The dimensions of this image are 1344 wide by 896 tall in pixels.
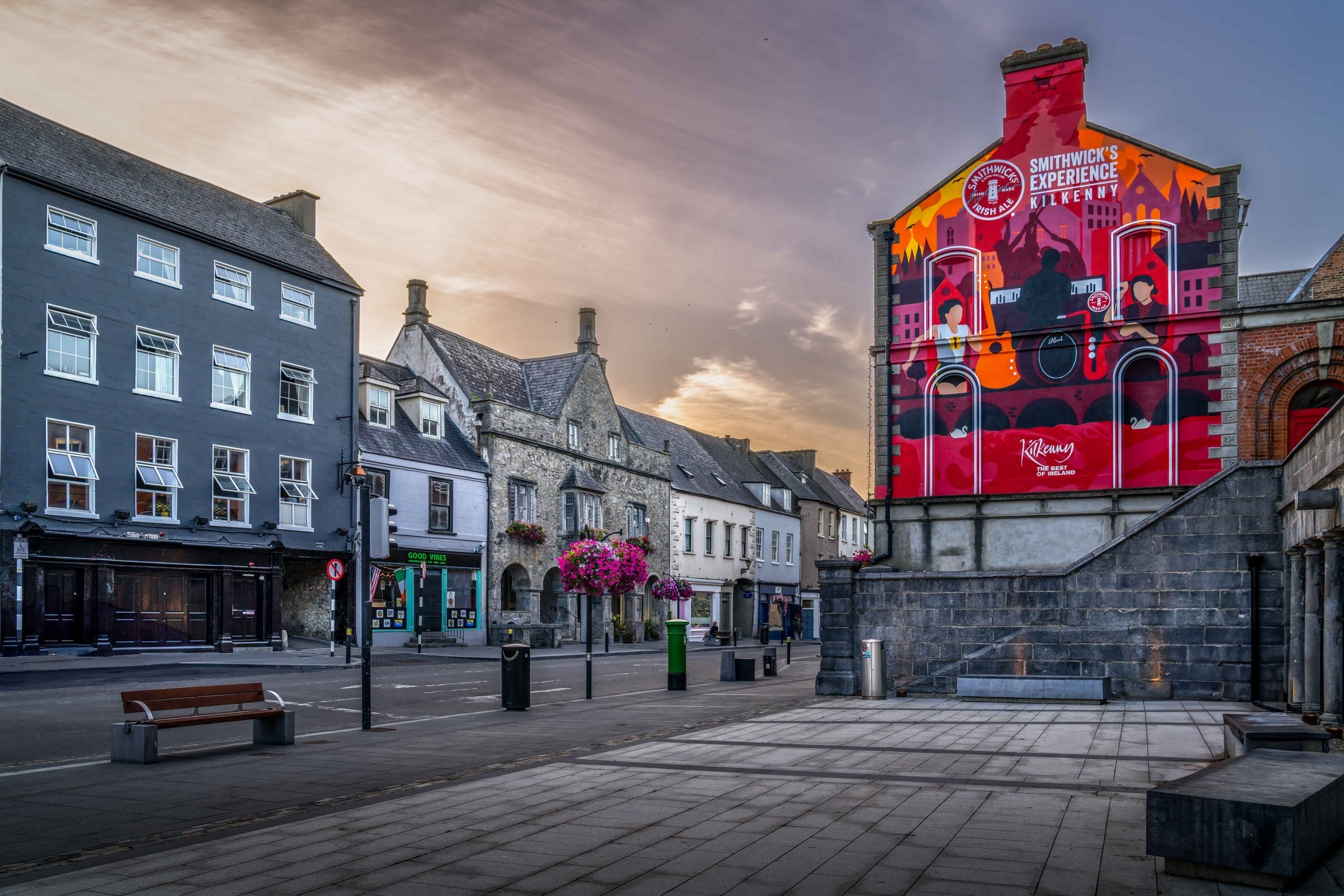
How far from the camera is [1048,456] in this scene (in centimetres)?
2362

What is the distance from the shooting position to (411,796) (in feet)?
28.3

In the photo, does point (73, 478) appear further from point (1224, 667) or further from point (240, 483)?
point (1224, 667)

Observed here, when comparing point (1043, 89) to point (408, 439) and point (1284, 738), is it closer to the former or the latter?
point (1284, 738)

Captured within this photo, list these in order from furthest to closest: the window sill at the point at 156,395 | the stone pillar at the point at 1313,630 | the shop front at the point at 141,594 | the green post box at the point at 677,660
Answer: the window sill at the point at 156,395 < the shop front at the point at 141,594 < the green post box at the point at 677,660 < the stone pillar at the point at 1313,630

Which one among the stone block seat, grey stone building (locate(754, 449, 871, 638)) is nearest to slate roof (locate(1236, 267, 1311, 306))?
the stone block seat

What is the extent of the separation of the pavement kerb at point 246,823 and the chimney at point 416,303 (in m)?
32.5

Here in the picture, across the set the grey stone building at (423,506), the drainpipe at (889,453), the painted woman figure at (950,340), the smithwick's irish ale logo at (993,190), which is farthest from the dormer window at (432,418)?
the smithwick's irish ale logo at (993,190)

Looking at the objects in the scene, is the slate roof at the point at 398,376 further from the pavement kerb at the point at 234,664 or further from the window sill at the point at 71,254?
the window sill at the point at 71,254

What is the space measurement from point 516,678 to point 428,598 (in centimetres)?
2264

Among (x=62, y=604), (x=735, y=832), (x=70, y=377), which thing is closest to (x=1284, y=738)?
(x=735, y=832)

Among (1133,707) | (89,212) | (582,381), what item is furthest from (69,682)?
(582,381)

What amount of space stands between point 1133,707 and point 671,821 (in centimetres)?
1124

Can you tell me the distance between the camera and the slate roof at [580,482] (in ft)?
145

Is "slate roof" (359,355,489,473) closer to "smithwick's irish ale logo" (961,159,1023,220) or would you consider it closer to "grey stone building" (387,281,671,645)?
"grey stone building" (387,281,671,645)
